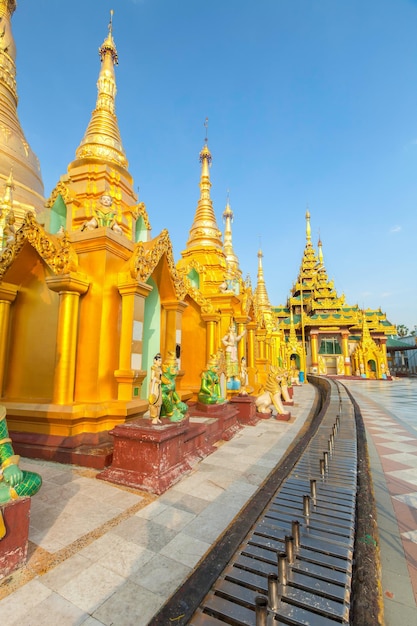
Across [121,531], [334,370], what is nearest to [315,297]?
[334,370]

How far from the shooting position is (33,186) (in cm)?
1580

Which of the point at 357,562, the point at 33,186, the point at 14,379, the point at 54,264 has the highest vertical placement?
the point at 33,186

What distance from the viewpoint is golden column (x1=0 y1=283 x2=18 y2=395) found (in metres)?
6.30

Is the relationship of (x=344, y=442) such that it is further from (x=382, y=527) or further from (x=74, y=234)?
(x=74, y=234)

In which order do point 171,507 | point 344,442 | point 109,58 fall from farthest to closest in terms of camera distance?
1. point 109,58
2. point 344,442
3. point 171,507

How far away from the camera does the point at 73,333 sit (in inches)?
223

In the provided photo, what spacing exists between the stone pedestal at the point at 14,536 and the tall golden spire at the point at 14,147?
13243 millimetres

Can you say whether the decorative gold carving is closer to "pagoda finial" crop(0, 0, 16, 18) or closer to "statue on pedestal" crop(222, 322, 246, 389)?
"statue on pedestal" crop(222, 322, 246, 389)

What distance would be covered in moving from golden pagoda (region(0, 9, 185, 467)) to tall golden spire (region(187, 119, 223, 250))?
5.84m

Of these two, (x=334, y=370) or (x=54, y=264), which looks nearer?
(x=54, y=264)

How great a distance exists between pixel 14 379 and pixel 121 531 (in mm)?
4610

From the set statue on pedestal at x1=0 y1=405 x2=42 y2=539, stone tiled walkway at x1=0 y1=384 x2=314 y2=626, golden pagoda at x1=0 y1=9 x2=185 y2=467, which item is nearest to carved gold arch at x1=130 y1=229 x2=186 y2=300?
golden pagoda at x1=0 y1=9 x2=185 y2=467

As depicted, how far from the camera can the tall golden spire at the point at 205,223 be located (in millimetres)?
12977

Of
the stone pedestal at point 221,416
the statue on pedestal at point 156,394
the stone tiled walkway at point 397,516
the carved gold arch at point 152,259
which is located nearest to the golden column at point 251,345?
the stone pedestal at point 221,416
